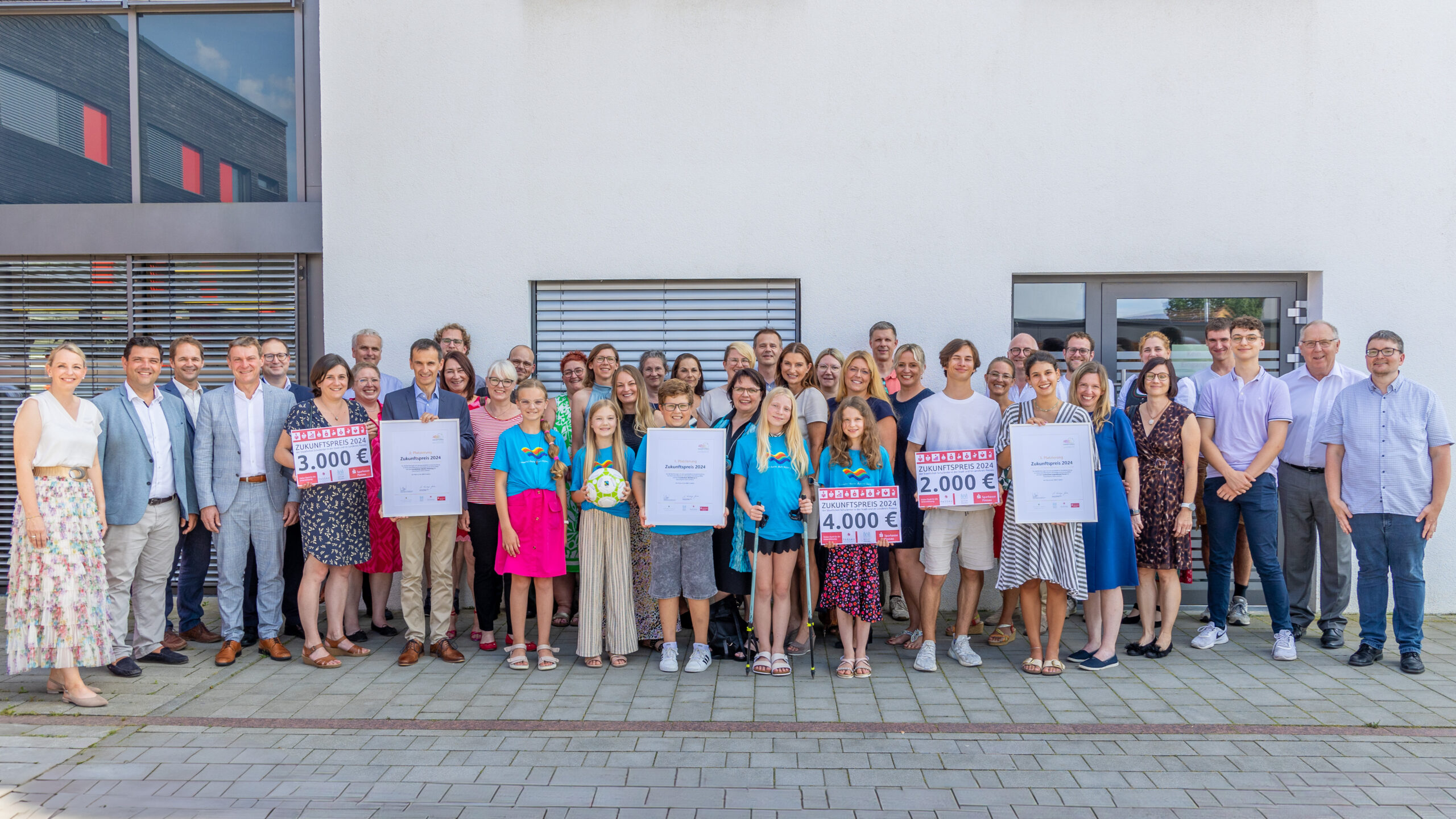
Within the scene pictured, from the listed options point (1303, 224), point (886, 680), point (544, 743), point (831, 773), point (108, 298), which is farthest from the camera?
point (108, 298)

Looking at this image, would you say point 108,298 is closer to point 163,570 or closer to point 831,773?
point 163,570

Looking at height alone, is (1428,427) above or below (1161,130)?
below

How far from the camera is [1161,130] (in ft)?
23.7

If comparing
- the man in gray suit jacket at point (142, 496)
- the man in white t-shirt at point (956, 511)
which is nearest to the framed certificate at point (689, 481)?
the man in white t-shirt at point (956, 511)

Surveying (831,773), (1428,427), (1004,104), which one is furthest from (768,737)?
(1004,104)

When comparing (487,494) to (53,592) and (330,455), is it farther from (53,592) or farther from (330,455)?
(53,592)

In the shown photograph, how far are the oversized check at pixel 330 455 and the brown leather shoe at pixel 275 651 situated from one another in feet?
3.61

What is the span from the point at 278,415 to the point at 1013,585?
4.82 m

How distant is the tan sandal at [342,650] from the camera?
595cm

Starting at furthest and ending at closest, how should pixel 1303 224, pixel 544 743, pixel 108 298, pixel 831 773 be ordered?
pixel 108 298, pixel 1303 224, pixel 544 743, pixel 831 773

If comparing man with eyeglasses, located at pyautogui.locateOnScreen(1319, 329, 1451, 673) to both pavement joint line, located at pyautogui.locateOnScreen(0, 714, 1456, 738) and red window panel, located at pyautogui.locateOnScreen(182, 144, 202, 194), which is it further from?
red window panel, located at pyautogui.locateOnScreen(182, 144, 202, 194)

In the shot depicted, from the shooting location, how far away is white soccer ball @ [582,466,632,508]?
18.0 ft

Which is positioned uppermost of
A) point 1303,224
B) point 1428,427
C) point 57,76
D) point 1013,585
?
point 57,76

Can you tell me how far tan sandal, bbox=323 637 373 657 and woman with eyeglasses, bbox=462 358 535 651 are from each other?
754 millimetres
